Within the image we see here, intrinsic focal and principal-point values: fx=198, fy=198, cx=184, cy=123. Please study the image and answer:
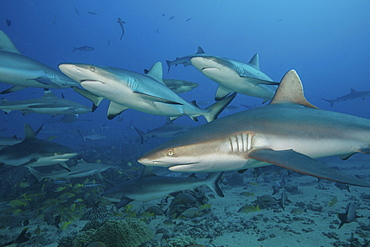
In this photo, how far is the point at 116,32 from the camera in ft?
336

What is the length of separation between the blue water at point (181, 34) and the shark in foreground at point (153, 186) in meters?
73.5

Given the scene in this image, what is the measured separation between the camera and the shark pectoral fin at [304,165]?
1615mm

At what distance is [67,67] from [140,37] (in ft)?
385

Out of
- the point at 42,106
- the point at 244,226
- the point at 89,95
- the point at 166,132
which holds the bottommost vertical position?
the point at 244,226

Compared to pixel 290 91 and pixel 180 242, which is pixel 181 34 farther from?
pixel 180 242

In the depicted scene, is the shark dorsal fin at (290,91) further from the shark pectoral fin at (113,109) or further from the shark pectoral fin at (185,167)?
the shark pectoral fin at (113,109)

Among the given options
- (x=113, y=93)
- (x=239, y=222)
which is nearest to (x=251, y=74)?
(x=113, y=93)

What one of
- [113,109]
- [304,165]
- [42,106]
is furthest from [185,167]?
[42,106]

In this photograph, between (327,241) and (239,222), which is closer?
(327,241)

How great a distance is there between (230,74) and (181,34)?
119m

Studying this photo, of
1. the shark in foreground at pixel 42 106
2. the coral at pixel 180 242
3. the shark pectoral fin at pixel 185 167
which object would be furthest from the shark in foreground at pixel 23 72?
the coral at pixel 180 242

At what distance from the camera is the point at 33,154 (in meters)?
5.33

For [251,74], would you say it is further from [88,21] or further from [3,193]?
[88,21]

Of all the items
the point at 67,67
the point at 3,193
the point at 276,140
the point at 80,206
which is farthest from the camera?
the point at 3,193
